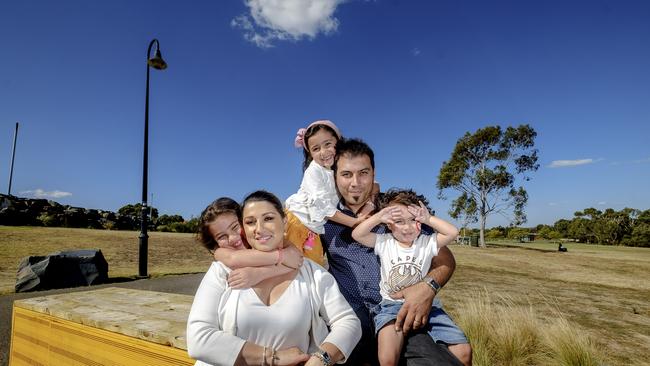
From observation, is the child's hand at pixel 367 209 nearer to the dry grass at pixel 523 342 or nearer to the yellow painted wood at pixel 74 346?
the yellow painted wood at pixel 74 346

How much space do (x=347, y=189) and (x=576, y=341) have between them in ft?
12.8

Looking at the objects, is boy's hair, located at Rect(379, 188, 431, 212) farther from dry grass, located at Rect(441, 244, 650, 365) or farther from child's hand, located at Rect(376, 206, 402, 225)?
dry grass, located at Rect(441, 244, 650, 365)

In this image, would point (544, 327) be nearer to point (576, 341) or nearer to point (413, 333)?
point (576, 341)

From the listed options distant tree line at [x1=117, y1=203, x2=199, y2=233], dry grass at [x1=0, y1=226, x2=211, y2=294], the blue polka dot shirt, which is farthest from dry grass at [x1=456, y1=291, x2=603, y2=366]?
distant tree line at [x1=117, y1=203, x2=199, y2=233]

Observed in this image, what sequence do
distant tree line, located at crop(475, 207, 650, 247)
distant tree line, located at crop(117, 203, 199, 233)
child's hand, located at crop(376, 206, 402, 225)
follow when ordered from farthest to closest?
distant tree line, located at crop(475, 207, 650, 247)
distant tree line, located at crop(117, 203, 199, 233)
child's hand, located at crop(376, 206, 402, 225)

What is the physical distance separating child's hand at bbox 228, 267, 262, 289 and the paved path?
13.5 feet

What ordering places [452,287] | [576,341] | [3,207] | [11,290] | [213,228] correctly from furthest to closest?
[3,207] → [452,287] → [11,290] → [576,341] → [213,228]

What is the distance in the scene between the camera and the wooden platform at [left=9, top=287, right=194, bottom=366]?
7.42ft

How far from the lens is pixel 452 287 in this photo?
9.46m

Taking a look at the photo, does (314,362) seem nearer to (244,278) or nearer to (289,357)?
(289,357)

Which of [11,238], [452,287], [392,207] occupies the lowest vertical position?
[452,287]

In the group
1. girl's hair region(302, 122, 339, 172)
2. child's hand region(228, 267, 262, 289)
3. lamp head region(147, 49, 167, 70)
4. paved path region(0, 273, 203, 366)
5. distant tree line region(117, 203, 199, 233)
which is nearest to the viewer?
child's hand region(228, 267, 262, 289)

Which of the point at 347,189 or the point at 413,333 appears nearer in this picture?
the point at 413,333

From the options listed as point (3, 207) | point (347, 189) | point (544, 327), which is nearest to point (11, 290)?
point (347, 189)
